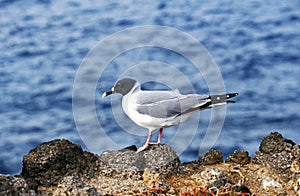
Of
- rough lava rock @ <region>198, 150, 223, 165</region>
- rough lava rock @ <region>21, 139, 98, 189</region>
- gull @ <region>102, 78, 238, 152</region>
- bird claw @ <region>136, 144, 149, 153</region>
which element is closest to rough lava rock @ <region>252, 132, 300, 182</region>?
rough lava rock @ <region>198, 150, 223, 165</region>

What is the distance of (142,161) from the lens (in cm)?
410

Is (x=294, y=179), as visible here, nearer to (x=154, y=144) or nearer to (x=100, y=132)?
(x=154, y=144)

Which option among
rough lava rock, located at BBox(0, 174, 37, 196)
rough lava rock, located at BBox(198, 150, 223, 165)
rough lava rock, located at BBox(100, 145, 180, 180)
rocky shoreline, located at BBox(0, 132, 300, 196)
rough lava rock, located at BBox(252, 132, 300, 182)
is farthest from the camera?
rough lava rock, located at BBox(198, 150, 223, 165)

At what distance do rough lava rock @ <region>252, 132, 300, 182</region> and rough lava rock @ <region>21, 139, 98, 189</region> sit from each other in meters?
1.07

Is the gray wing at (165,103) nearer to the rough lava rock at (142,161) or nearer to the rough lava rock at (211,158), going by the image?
the rough lava rock at (142,161)

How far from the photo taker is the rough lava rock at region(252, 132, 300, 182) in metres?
4.14

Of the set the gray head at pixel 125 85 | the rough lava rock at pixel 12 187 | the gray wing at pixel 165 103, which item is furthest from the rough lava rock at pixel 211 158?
the rough lava rock at pixel 12 187

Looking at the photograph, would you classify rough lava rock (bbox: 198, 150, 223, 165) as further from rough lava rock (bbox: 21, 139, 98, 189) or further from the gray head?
rough lava rock (bbox: 21, 139, 98, 189)

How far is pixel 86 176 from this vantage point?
3980mm

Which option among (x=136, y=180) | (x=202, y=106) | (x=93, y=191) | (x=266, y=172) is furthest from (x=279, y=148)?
(x=93, y=191)

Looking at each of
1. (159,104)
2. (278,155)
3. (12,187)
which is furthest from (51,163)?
(278,155)

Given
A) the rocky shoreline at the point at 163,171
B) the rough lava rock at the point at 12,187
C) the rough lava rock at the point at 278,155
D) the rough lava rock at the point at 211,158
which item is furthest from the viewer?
the rough lava rock at the point at 211,158

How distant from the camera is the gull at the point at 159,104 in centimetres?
421

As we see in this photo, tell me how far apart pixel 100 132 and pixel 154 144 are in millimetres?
320
